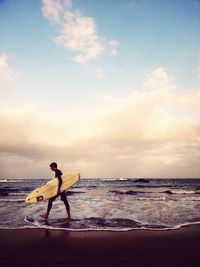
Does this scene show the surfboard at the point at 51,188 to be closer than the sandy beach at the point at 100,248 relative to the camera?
No

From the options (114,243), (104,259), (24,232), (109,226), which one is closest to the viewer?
(104,259)

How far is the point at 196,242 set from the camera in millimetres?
5699

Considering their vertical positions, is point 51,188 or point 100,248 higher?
point 51,188

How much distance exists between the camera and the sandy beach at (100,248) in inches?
169

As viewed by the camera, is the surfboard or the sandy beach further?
the surfboard

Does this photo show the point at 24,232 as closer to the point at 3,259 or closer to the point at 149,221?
the point at 3,259

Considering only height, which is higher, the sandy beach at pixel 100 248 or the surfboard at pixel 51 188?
the surfboard at pixel 51 188

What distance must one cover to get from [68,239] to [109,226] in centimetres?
188

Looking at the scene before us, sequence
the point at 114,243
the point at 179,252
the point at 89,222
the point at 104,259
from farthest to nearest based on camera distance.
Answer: the point at 89,222 < the point at 114,243 < the point at 179,252 < the point at 104,259

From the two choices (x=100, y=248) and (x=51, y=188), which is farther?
(x=51, y=188)

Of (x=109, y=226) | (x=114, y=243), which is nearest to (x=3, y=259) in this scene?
(x=114, y=243)

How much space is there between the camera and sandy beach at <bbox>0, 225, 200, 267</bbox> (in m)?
4.30

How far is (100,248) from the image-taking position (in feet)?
16.9

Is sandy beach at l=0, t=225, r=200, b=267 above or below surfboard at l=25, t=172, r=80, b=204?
below
